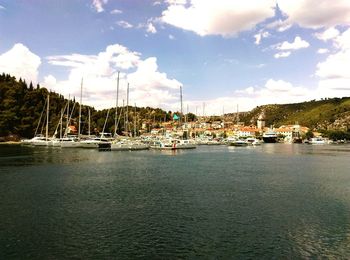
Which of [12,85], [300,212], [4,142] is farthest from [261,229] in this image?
[12,85]

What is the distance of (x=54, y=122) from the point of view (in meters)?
184

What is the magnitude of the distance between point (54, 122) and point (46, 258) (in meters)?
Result: 173

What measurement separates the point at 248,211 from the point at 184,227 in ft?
25.6

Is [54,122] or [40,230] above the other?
[54,122]

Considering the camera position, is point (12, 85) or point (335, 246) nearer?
point (335, 246)

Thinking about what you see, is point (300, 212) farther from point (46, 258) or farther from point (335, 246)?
point (46, 258)

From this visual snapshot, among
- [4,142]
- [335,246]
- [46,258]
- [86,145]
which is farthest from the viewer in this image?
[4,142]

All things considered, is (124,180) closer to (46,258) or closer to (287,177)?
(287,177)

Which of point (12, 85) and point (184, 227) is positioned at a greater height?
point (12, 85)

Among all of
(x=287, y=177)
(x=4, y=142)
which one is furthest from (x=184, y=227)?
(x=4, y=142)

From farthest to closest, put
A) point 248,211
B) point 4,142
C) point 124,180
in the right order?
point 4,142
point 124,180
point 248,211

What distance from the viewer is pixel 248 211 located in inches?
1258

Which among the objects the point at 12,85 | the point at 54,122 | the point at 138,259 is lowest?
the point at 138,259

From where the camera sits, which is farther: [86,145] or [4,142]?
[4,142]
